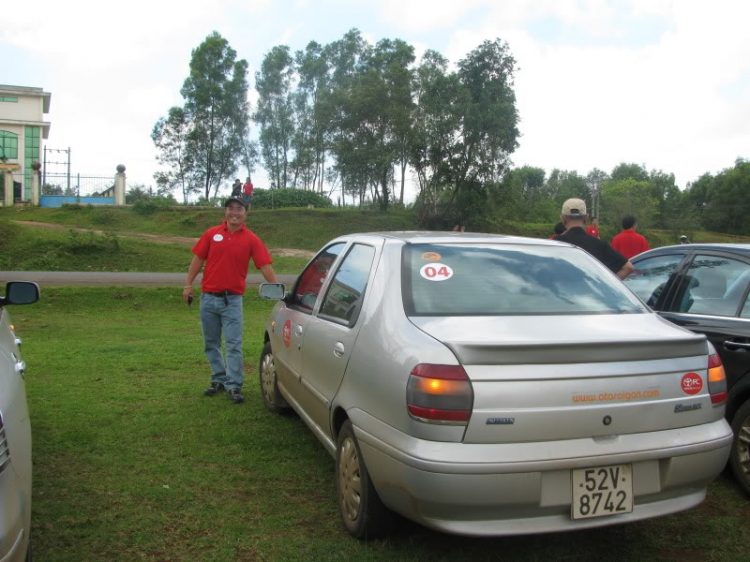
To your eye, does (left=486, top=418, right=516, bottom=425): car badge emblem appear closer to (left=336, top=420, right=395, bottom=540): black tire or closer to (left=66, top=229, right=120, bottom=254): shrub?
(left=336, top=420, right=395, bottom=540): black tire

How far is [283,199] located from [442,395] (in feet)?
111

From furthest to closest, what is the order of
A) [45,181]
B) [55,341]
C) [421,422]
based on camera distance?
[45,181]
[55,341]
[421,422]

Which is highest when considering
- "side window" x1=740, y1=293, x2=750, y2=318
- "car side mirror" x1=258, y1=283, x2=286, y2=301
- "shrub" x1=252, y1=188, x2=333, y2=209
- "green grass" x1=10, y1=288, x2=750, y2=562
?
"shrub" x1=252, y1=188, x2=333, y2=209

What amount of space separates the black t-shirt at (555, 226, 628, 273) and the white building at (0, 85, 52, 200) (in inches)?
1795

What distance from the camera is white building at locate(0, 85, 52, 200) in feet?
144

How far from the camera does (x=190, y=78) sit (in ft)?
145

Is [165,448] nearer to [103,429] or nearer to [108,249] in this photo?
[103,429]

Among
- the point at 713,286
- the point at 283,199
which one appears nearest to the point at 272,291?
the point at 713,286

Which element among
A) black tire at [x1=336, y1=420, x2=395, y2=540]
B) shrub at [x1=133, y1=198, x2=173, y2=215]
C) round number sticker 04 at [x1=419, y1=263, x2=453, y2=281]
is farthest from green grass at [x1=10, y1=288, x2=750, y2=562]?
shrub at [x1=133, y1=198, x2=173, y2=215]

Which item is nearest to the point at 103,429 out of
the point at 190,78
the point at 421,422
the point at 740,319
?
the point at 421,422

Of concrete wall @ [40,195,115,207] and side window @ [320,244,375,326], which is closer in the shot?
side window @ [320,244,375,326]

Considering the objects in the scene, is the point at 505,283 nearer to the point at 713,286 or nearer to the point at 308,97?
the point at 713,286

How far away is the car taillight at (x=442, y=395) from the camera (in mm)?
2637

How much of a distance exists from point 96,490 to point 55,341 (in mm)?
6274
